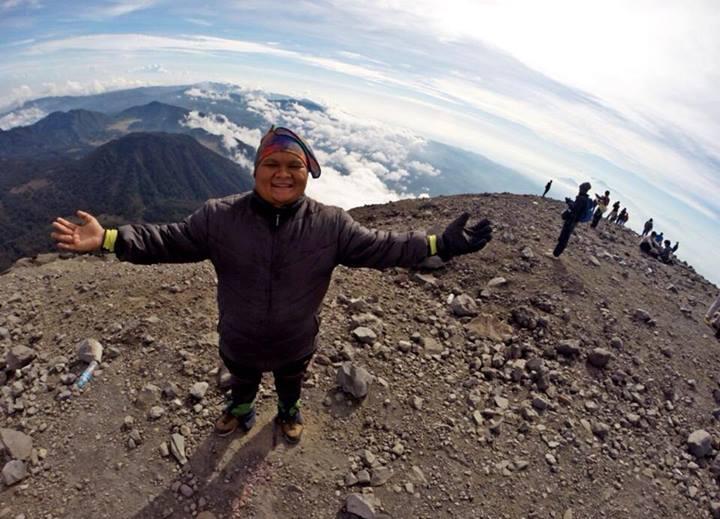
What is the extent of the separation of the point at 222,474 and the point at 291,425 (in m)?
0.97

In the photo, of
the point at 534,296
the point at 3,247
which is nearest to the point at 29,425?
the point at 534,296

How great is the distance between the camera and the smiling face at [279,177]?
3402 mm

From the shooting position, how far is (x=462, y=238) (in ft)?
12.0

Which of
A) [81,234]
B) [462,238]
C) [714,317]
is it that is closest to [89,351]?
→ [81,234]

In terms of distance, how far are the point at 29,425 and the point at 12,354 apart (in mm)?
1509

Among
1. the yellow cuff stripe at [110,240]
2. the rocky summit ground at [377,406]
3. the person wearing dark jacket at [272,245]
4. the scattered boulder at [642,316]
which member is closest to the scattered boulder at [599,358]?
the rocky summit ground at [377,406]

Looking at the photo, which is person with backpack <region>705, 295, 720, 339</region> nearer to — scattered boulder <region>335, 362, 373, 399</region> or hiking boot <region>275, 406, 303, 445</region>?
scattered boulder <region>335, 362, 373, 399</region>

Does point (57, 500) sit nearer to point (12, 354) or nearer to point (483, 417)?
point (12, 354)

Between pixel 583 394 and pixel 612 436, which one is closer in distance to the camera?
pixel 612 436

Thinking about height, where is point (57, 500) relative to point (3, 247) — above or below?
above

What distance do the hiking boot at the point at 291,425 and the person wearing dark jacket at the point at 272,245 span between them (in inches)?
48.2

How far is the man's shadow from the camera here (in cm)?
437

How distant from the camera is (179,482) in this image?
4547 millimetres

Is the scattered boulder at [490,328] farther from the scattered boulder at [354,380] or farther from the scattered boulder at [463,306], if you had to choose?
the scattered boulder at [354,380]
